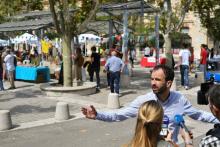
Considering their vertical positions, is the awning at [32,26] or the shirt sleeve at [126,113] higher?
the awning at [32,26]

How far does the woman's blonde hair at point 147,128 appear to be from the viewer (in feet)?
9.18

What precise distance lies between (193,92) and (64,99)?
4980 mm

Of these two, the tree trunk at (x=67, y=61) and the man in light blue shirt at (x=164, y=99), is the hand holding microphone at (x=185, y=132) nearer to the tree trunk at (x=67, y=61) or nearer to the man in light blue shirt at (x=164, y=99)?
the man in light blue shirt at (x=164, y=99)

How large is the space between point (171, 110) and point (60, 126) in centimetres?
656

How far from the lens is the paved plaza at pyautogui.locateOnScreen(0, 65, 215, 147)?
859 centimetres

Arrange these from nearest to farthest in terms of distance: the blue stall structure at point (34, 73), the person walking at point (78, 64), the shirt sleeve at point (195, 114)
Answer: the shirt sleeve at point (195, 114), the person walking at point (78, 64), the blue stall structure at point (34, 73)

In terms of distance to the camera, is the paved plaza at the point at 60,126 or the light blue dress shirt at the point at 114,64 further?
the light blue dress shirt at the point at 114,64

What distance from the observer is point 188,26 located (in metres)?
49.8

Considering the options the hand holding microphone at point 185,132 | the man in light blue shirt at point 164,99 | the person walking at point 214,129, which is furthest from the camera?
the man in light blue shirt at point 164,99

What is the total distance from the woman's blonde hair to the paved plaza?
5.53m

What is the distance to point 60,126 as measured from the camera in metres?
9.97

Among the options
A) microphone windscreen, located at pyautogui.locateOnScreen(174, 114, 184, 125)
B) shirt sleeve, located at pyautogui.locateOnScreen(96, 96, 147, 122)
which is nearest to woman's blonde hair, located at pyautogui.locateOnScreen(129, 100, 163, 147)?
microphone windscreen, located at pyautogui.locateOnScreen(174, 114, 184, 125)

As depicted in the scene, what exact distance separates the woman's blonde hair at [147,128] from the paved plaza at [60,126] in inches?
218

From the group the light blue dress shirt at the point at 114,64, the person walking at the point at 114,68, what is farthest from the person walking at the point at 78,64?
the light blue dress shirt at the point at 114,64
